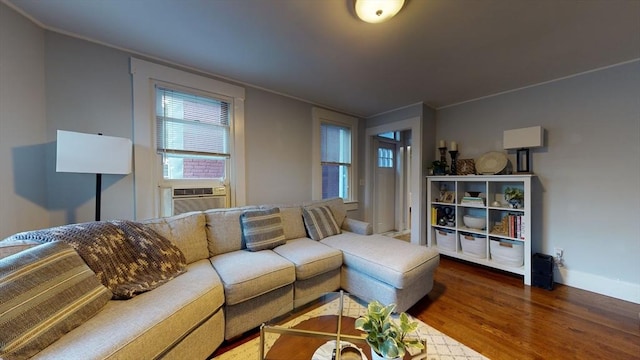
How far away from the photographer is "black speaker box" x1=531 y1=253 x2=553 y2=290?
2357mm

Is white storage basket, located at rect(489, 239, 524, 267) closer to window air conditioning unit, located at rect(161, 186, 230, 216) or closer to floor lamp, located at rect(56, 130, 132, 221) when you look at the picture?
window air conditioning unit, located at rect(161, 186, 230, 216)

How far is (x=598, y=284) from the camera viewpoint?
2.29 meters

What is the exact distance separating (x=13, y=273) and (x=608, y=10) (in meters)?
3.60

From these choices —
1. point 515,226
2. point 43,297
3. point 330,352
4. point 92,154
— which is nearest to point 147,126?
point 92,154

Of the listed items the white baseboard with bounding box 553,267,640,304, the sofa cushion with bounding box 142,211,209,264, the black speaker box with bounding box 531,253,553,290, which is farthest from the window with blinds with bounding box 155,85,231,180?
the white baseboard with bounding box 553,267,640,304

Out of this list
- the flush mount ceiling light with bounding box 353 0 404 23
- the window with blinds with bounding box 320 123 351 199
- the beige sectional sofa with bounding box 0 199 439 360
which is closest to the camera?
the beige sectional sofa with bounding box 0 199 439 360

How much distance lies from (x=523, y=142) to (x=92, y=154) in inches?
165

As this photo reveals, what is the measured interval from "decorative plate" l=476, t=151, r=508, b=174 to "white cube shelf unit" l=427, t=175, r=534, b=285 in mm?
147

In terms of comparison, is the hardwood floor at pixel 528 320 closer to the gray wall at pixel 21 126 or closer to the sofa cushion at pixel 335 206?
the sofa cushion at pixel 335 206

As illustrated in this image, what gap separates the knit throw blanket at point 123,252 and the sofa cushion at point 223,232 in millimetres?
326

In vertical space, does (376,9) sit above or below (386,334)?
above

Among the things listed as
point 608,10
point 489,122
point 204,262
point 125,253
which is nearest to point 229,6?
point 125,253

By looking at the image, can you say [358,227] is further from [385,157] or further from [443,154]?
[385,157]

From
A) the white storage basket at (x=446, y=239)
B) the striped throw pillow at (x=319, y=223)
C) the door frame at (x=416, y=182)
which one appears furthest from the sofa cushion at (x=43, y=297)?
the white storage basket at (x=446, y=239)
